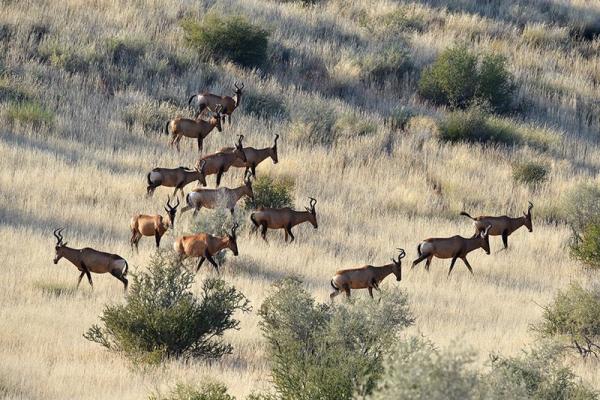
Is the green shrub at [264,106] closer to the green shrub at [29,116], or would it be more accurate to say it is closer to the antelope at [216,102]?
the antelope at [216,102]

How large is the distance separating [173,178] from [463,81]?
14289 millimetres

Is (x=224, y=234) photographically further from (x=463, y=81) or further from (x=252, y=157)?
(x=463, y=81)

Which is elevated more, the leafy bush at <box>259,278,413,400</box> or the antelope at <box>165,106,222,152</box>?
the leafy bush at <box>259,278,413,400</box>

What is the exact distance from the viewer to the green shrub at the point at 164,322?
14.4 meters

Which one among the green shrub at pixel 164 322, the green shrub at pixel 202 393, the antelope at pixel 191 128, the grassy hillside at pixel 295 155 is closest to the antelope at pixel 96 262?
the grassy hillside at pixel 295 155

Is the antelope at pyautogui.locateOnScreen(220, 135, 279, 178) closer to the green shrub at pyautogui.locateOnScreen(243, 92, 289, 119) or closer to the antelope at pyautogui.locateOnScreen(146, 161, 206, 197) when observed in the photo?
the antelope at pyautogui.locateOnScreen(146, 161, 206, 197)

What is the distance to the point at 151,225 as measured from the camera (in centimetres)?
1962

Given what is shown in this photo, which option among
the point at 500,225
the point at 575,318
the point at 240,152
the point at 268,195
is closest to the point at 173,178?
the point at 268,195

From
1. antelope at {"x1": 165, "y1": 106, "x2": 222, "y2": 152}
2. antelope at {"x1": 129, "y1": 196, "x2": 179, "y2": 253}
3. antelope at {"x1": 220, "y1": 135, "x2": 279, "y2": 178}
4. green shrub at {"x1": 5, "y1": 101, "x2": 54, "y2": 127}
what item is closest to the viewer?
antelope at {"x1": 129, "y1": 196, "x2": 179, "y2": 253}

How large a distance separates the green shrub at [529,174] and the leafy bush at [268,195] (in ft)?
22.9

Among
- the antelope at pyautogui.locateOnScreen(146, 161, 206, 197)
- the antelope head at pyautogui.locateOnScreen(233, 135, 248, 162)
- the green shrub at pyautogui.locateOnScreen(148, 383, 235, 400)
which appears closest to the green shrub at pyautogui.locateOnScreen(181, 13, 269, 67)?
the antelope head at pyautogui.locateOnScreen(233, 135, 248, 162)

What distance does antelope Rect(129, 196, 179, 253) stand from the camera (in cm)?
1943

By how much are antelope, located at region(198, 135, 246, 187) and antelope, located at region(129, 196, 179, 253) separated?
4.02 metres

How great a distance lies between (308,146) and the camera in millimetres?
29031
